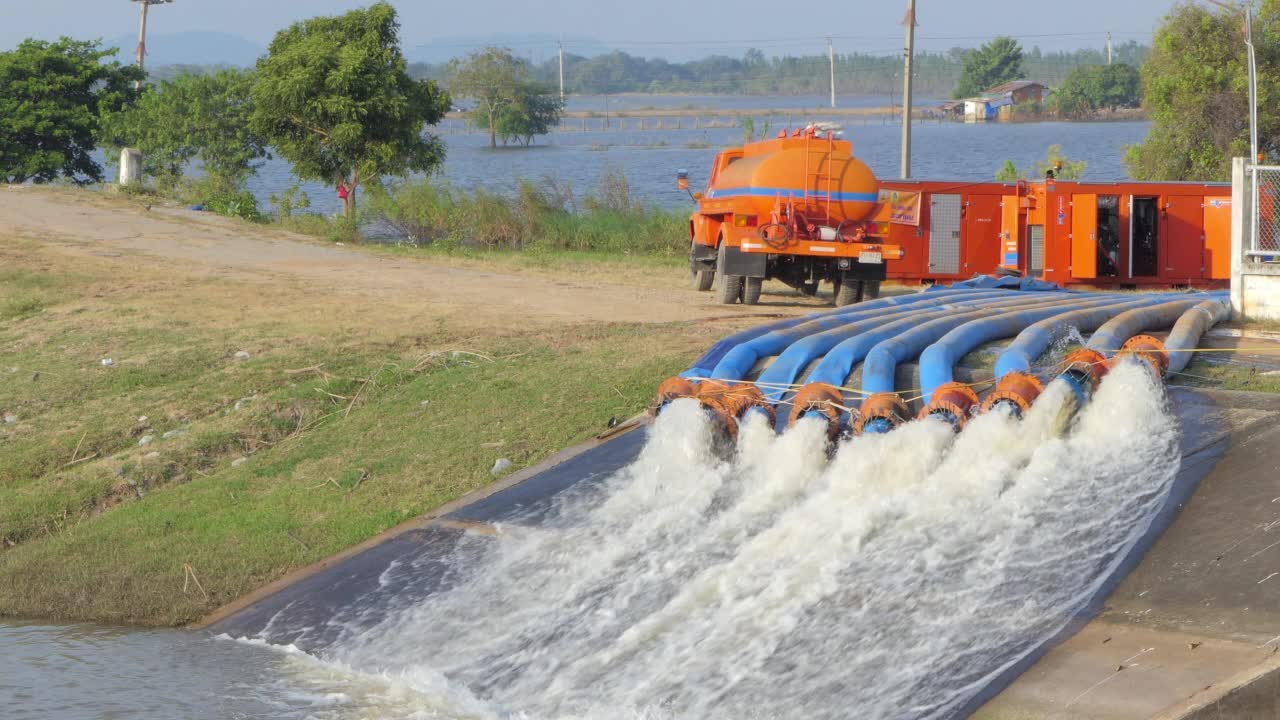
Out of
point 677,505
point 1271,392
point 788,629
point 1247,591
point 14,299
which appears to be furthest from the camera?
point 14,299

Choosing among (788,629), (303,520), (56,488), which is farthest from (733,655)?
(56,488)

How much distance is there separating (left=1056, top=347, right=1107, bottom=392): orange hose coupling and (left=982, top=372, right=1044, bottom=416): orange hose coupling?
0.40 metres

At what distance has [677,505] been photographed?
33.5 ft

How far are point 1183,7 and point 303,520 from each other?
32.8m

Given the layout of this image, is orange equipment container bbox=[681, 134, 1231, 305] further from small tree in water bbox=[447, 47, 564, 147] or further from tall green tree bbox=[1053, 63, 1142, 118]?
tall green tree bbox=[1053, 63, 1142, 118]

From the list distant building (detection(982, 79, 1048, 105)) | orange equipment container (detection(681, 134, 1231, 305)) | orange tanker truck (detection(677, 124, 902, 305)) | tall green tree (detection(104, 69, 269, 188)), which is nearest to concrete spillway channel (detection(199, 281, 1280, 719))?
orange tanker truck (detection(677, 124, 902, 305))

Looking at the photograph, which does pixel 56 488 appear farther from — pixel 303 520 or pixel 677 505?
pixel 677 505

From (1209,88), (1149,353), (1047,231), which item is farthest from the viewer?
(1209,88)

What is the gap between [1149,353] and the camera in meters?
11.1

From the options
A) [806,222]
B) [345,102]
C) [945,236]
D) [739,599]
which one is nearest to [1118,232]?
[945,236]

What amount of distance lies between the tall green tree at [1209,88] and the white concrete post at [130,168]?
87.1 ft

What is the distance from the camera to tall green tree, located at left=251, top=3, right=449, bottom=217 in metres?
30.8

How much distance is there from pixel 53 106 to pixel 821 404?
128 feet

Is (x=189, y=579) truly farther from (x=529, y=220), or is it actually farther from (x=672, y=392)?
(x=529, y=220)
